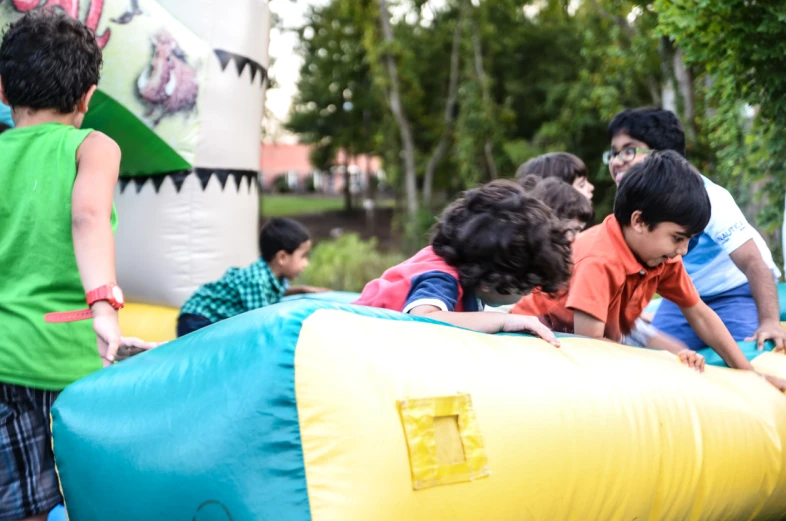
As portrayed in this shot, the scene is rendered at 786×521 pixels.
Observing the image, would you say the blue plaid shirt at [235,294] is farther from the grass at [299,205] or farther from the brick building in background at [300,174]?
the brick building in background at [300,174]

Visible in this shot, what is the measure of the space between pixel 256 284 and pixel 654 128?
1914 millimetres

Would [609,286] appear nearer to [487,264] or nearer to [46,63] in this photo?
[487,264]

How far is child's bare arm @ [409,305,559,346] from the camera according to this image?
1965 millimetres

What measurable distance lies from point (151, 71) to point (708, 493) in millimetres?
3374

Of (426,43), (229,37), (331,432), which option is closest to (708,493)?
(331,432)

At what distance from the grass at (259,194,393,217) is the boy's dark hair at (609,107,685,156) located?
67.3ft

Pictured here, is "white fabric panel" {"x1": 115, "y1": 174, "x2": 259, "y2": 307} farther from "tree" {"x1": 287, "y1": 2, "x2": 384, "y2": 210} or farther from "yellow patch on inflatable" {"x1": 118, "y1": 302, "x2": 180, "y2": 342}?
"tree" {"x1": 287, "y1": 2, "x2": 384, "y2": 210}

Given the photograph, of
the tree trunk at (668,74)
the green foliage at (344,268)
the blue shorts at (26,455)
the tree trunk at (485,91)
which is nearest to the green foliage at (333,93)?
the tree trunk at (485,91)

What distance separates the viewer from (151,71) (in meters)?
4.18

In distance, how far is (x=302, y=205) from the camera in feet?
89.7

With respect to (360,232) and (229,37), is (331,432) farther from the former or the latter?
(360,232)

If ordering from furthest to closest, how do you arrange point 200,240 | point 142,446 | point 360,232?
point 360,232, point 200,240, point 142,446

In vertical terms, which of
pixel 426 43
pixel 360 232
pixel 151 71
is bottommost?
pixel 360 232

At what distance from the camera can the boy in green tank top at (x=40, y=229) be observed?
172 cm
